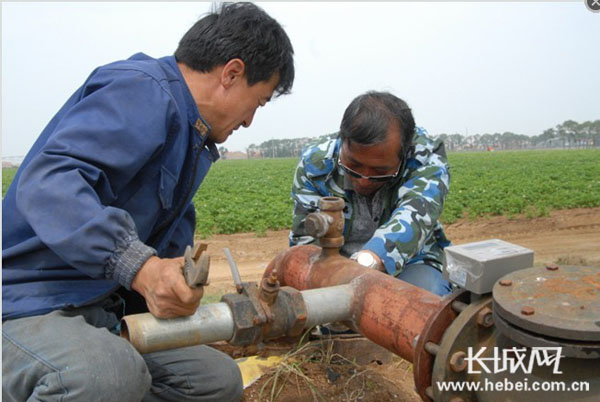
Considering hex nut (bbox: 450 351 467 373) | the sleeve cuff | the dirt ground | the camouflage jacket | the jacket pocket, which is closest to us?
hex nut (bbox: 450 351 467 373)

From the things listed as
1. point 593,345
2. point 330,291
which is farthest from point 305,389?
point 593,345

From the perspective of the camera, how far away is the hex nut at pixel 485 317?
1354mm

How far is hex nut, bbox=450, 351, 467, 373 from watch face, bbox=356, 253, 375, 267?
4.18 feet

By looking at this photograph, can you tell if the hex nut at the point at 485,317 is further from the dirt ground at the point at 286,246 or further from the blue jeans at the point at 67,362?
the dirt ground at the point at 286,246

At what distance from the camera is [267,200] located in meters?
13.6

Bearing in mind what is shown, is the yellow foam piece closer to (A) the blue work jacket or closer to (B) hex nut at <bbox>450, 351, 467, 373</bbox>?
(A) the blue work jacket

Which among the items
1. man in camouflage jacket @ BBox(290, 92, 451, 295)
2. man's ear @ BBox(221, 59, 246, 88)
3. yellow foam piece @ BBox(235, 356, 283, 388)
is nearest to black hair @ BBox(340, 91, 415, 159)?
man in camouflage jacket @ BBox(290, 92, 451, 295)

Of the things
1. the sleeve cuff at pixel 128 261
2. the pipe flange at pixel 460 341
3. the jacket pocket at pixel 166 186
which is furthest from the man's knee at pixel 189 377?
the pipe flange at pixel 460 341

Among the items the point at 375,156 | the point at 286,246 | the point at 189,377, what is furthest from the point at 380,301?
the point at 286,246

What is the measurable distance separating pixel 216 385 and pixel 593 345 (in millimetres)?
1804

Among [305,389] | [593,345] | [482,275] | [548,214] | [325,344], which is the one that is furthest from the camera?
[548,214]

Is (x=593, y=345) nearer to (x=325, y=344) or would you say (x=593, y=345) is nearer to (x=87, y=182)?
(x=87, y=182)

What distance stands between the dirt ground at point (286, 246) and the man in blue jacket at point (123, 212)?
1.51 feet

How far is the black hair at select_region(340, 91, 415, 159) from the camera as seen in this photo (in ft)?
9.91
